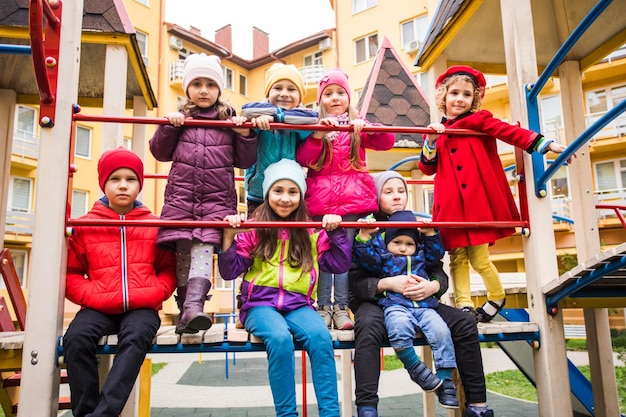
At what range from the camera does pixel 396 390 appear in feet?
26.0

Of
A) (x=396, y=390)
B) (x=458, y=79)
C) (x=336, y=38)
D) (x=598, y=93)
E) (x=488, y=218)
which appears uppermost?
(x=336, y=38)

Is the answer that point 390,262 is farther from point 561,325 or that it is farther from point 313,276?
point 561,325

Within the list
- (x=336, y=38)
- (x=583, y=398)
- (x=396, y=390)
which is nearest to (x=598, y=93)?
(x=336, y=38)

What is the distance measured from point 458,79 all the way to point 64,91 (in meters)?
2.35

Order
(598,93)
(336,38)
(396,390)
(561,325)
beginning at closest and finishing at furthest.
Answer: (561,325) → (396,390) → (598,93) → (336,38)

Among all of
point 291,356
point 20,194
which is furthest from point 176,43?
point 291,356

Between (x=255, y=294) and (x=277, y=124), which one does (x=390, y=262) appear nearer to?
(x=255, y=294)

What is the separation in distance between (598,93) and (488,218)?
20.4 m

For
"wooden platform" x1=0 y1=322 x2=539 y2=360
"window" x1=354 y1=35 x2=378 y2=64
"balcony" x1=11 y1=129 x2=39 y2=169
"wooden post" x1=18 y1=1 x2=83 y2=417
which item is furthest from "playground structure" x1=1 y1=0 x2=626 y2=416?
"window" x1=354 y1=35 x2=378 y2=64

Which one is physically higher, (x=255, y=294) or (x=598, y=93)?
(x=598, y=93)

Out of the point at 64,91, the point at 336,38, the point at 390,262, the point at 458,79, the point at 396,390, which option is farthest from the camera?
the point at 336,38

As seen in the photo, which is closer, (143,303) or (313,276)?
(143,303)

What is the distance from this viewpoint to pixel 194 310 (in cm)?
265

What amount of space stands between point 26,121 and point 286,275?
825 inches
